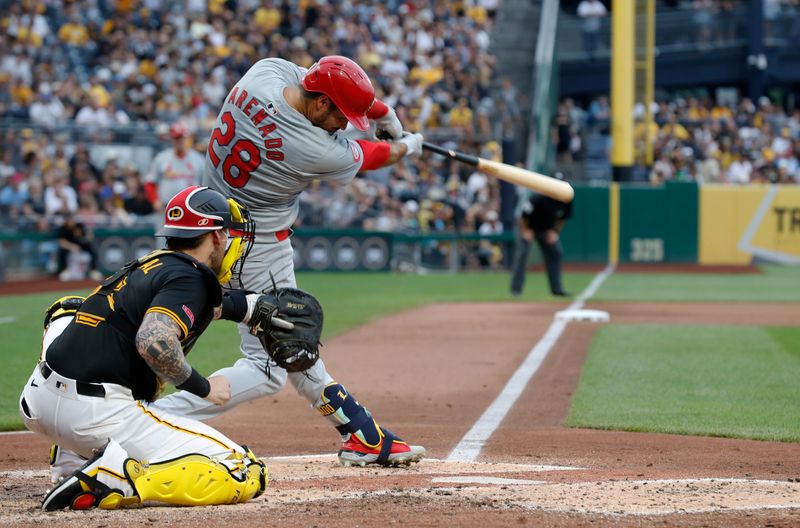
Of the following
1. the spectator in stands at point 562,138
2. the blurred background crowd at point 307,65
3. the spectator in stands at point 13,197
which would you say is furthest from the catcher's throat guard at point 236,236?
the spectator in stands at point 562,138

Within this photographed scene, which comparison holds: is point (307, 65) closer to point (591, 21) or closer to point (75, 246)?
point (591, 21)

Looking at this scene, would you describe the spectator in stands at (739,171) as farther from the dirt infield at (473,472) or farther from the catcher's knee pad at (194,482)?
the catcher's knee pad at (194,482)

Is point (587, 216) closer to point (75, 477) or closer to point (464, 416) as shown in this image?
point (464, 416)

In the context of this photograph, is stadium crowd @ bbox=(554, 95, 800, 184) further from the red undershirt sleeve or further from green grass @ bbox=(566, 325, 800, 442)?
the red undershirt sleeve

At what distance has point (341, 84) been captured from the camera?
5.71 metres

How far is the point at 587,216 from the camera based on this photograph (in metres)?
26.2

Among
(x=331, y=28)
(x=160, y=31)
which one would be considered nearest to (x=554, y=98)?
(x=331, y=28)

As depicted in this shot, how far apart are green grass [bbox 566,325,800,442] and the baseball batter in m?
1.97

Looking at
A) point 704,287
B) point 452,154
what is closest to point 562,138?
point 704,287

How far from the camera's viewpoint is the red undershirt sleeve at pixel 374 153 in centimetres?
608

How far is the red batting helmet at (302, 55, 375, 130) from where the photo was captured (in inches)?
225

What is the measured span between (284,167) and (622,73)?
20690 millimetres

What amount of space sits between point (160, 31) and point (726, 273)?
13763 mm

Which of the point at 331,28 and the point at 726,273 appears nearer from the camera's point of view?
the point at 726,273
